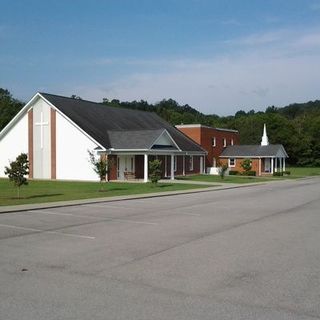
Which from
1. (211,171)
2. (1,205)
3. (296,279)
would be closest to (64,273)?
(296,279)

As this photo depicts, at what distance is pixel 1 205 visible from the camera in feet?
68.8

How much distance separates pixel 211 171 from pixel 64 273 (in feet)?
179

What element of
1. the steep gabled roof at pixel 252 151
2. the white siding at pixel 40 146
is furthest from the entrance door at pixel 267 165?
the white siding at pixel 40 146

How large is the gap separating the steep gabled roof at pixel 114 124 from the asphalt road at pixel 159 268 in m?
27.8

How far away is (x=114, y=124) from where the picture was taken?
49969mm

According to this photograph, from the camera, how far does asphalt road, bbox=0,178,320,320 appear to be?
6441 millimetres

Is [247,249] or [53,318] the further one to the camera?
[247,249]

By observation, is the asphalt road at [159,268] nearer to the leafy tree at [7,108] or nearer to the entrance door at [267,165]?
the entrance door at [267,165]

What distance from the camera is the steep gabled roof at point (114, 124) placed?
44.4 meters

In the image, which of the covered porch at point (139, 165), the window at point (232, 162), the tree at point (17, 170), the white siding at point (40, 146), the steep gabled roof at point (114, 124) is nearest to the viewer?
the tree at point (17, 170)

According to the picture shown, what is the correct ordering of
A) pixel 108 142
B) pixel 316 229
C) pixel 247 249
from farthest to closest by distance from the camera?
pixel 108 142, pixel 316 229, pixel 247 249

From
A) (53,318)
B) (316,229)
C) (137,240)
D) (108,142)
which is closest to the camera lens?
(53,318)

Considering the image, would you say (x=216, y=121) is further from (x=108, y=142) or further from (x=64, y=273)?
(x=64, y=273)

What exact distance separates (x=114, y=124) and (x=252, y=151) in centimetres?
2299
